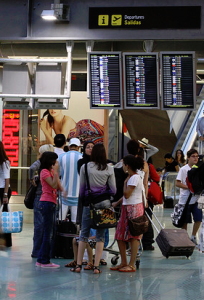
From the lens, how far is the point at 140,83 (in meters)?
10.3

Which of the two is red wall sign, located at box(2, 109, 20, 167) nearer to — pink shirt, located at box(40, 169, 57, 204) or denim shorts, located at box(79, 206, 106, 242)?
pink shirt, located at box(40, 169, 57, 204)

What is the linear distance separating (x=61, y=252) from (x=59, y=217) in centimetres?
48

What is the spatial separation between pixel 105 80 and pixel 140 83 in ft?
2.10

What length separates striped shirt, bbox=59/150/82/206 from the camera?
300 inches

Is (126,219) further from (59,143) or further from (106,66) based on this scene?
(106,66)

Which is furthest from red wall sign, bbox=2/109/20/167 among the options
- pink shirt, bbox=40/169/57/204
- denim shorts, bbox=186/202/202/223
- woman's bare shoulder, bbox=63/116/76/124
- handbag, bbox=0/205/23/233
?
pink shirt, bbox=40/169/57/204

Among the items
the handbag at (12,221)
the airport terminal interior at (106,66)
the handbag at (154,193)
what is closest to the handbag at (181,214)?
the airport terminal interior at (106,66)

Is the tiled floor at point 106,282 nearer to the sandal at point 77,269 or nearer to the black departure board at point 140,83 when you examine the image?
the sandal at point 77,269

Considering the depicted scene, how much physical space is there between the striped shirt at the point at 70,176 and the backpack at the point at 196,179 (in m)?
1.98

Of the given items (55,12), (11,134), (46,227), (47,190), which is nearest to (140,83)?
(55,12)

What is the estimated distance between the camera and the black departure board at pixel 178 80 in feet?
33.5

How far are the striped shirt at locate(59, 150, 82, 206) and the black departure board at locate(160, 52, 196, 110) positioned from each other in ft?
10.3

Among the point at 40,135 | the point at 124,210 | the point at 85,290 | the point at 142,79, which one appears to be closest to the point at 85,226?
the point at 124,210

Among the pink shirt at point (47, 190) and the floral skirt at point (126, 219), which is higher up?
the pink shirt at point (47, 190)
